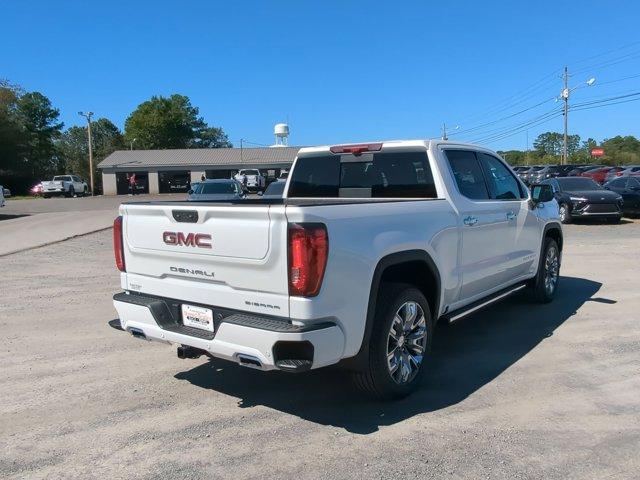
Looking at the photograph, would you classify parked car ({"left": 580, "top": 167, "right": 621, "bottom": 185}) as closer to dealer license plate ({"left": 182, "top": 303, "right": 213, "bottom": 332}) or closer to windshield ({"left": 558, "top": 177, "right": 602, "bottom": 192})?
windshield ({"left": 558, "top": 177, "right": 602, "bottom": 192})

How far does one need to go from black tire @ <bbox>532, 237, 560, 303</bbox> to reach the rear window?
2586 mm

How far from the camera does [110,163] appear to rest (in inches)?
2185

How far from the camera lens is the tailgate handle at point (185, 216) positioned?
3869 mm

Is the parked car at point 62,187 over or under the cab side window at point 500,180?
over

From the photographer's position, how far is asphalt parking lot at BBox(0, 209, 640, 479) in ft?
11.0

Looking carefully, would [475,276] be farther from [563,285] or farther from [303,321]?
[563,285]

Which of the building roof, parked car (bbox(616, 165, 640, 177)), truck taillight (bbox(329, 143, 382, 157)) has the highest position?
the building roof

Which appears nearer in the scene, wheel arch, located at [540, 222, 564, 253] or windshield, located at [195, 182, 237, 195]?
wheel arch, located at [540, 222, 564, 253]

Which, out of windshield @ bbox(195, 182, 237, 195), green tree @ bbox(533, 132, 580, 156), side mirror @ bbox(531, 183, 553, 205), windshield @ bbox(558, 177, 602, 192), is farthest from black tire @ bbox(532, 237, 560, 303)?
green tree @ bbox(533, 132, 580, 156)

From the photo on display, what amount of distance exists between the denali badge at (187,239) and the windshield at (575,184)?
690 inches

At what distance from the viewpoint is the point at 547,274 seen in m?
7.14

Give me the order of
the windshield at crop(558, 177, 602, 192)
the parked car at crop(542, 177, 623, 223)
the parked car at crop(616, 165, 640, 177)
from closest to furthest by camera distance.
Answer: the parked car at crop(542, 177, 623, 223) → the windshield at crop(558, 177, 602, 192) → the parked car at crop(616, 165, 640, 177)

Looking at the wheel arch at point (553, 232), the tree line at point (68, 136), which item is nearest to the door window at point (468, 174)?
the wheel arch at point (553, 232)

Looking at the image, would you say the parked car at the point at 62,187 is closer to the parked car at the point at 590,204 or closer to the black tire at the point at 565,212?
the parked car at the point at 590,204
